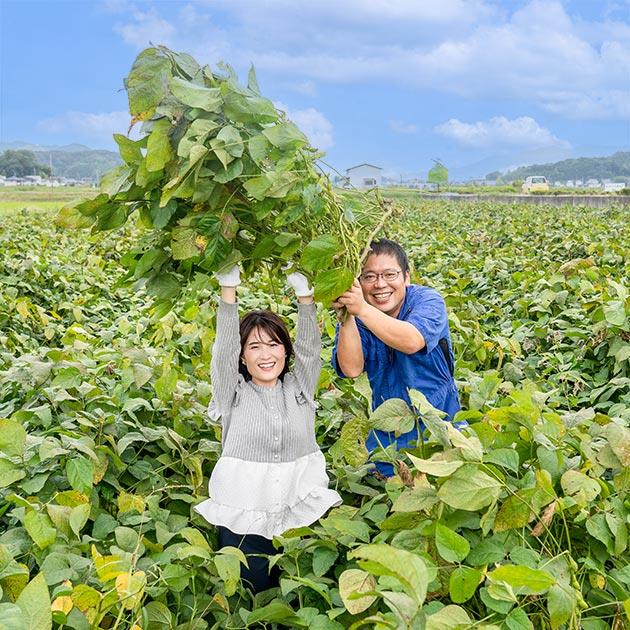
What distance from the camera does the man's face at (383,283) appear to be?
95.7 inches

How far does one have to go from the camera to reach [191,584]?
6.79 feet

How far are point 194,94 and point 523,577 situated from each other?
129 cm

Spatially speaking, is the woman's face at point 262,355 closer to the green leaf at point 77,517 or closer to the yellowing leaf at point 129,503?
the yellowing leaf at point 129,503

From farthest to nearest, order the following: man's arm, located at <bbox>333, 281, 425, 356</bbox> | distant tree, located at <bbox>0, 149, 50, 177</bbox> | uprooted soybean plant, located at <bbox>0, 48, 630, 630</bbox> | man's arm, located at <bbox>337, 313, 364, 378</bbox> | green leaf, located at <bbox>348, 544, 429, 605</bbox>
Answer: distant tree, located at <bbox>0, 149, 50, 177</bbox>, man's arm, located at <bbox>337, 313, 364, 378</bbox>, man's arm, located at <bbox>333, 281, 425, 356</bbox>, uprooted soybean plant, located at <bbox>0, 48, 630, 630</bbox>, green leaf, located at <bbox>348, 544, 429, 605</bbox>

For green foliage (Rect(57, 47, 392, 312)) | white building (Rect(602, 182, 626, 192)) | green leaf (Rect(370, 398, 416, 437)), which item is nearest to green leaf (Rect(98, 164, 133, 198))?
green foliage (Rect(57, 47, 392, 312))

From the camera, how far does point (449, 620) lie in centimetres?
141

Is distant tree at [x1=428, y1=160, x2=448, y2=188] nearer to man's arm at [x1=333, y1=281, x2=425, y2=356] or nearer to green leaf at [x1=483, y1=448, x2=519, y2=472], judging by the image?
man's arm at [x1=333, y1=281, x2=425, y2=356]

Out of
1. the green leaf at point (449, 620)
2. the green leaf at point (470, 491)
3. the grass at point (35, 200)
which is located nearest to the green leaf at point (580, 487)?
the green leaf at point (470, 491)

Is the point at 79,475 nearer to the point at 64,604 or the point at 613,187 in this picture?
the point at 64,604

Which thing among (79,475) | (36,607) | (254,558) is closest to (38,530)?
(79,475)

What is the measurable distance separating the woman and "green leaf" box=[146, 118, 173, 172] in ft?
1.42

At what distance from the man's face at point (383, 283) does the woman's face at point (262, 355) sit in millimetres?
361

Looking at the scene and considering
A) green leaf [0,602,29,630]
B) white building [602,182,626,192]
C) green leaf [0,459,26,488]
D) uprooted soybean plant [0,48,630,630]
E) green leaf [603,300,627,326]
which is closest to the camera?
green leaf [0,602,29,630]

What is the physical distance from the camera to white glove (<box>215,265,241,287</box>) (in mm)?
2184
